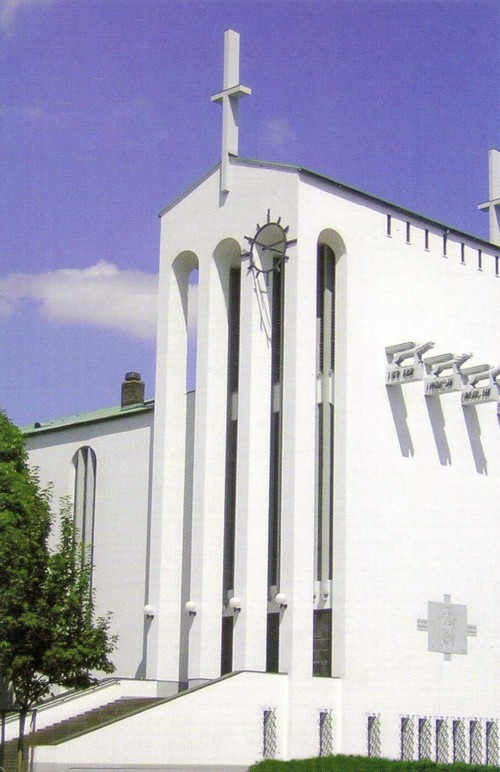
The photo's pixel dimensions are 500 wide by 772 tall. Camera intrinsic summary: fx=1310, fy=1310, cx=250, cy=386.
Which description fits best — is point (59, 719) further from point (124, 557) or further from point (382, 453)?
point (382, 453)

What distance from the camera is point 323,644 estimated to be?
100ft

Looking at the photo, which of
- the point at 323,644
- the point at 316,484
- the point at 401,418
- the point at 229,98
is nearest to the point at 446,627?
the point at 323,644

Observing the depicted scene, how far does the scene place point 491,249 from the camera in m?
36.3

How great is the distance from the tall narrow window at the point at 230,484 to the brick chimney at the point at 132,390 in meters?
9.74

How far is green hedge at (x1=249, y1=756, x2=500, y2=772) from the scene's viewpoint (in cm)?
2541

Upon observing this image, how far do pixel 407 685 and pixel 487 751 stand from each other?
10.9 feet

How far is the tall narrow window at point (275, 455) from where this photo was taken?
3144 centimetres

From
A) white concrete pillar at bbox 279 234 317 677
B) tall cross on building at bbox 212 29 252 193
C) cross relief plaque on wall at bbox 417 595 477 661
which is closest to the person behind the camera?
white concrete pillar at bbox 279 234 317 677

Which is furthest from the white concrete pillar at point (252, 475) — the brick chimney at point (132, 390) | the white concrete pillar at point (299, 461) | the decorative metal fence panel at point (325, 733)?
the brick chimney at point (132, 390)

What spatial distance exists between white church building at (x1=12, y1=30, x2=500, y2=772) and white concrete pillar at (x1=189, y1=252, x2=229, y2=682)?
5cm

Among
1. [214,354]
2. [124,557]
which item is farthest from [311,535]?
[124,557]

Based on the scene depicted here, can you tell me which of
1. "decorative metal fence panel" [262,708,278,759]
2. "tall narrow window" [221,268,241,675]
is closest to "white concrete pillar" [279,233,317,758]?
"decorative metal fence panel" [262,708,278,759]

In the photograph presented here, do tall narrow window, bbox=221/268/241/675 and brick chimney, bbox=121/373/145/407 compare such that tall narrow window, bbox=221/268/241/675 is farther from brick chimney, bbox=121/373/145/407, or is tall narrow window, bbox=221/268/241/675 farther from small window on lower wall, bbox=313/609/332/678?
brick chimney, bbox=121/373/145/407

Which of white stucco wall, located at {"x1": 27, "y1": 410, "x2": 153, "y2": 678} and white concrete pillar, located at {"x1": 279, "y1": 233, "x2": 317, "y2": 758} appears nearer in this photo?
white concrete pillar, located at {"x1": 279, "y1": 233, "x2": 317, "y2": 758}
